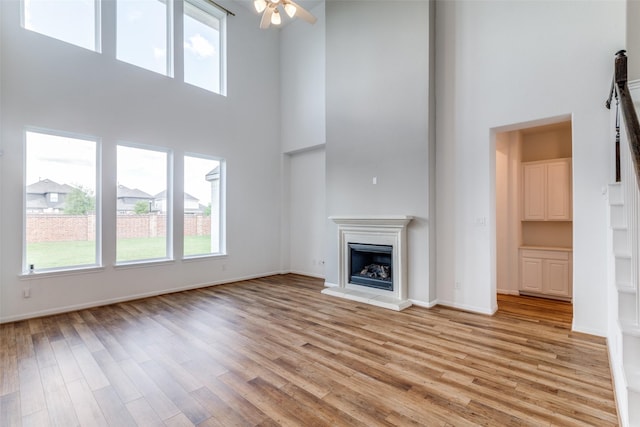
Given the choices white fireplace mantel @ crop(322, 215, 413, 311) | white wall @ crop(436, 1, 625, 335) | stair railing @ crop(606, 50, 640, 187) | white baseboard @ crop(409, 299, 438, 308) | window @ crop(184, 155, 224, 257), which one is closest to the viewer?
stair railing @ crop(606, 50, 640, 187)

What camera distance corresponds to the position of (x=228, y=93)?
19.5 feet

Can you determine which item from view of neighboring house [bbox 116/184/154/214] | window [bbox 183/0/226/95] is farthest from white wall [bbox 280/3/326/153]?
view of neighboring house [bbox 116/184/154/214]

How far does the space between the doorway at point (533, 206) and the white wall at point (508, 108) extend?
1.15m

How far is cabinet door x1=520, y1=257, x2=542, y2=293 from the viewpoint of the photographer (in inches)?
182

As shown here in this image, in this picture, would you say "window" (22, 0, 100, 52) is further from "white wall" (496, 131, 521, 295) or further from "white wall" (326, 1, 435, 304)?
"white wall" (496, 131, 521, 295)

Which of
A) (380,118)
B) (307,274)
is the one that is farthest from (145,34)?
(307,274)

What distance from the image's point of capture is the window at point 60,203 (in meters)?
3.92

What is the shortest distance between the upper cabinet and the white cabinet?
23.4 inches

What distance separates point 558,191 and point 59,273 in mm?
7451

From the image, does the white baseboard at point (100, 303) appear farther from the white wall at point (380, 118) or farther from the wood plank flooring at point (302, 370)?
the white wall at point (380, 118)

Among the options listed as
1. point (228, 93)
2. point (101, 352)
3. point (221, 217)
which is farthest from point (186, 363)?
point (228, 93)

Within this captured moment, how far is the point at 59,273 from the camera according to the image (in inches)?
159

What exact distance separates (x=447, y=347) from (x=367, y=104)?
12.0ft

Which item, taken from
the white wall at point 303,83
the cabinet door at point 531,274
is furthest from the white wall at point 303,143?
the cabinet door at point 531,274
